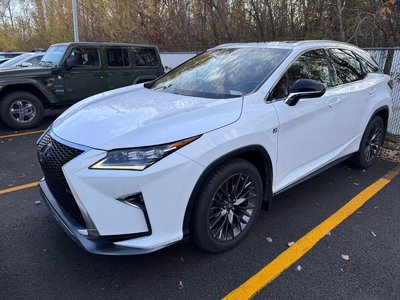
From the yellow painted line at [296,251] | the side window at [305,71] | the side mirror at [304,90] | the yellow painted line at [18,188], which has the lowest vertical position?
the yellow painted line at [296,251]

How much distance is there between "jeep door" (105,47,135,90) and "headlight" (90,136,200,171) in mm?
6174

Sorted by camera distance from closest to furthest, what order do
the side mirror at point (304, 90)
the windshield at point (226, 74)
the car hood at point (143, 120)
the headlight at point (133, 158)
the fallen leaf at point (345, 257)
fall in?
the headlight at point (133, 158) < the car hood at point (143, 120) < the fallen leaf at point (345, 257) < the side mirror at point (304, 90) < the windshield at point (226, 74)

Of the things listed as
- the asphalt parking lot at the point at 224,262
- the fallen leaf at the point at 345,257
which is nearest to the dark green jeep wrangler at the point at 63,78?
the asphalt parking lot at the point at 224,262

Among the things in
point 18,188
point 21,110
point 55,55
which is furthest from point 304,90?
point 55,55

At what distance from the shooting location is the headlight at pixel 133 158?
2220mm

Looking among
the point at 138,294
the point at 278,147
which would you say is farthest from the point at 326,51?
the point at 138,294

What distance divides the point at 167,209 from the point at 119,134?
0.61 metres

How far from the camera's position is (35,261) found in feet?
9.08

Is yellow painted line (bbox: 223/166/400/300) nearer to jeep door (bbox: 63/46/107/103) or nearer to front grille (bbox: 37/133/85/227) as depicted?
front grille (bbox: 37/133/85/227)

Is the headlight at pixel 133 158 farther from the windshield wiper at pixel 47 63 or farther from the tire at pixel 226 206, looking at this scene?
the windshield wiper at pixel 47 63

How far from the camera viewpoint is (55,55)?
24.9ft

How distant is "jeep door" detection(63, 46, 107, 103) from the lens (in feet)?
24.3

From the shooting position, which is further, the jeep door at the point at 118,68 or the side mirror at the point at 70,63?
the jeep door at the point at 118,68

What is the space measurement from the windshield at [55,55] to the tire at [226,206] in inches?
237
